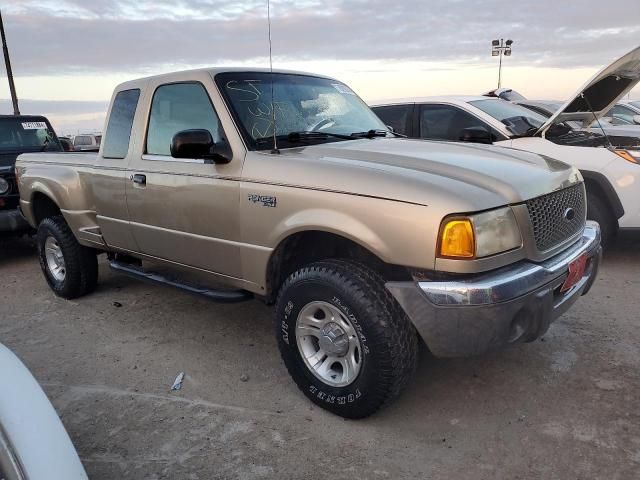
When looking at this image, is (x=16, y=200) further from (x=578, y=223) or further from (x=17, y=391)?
(x=578, y=223)

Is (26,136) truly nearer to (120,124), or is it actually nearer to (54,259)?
(54,259)

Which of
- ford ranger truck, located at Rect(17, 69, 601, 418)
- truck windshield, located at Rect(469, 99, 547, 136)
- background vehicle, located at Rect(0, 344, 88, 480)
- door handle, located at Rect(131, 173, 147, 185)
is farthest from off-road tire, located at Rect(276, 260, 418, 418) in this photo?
truck windshield, located at Rect(469, 99, 547, 136)

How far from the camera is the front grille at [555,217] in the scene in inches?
109

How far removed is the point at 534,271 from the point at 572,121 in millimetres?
4193

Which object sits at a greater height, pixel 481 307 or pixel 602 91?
pixel 602 91

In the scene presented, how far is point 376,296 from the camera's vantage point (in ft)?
8.91

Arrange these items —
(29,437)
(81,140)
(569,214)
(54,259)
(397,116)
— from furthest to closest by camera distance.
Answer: (81,140) → (397,116) → (54,259) → (569,214) → (29,437)

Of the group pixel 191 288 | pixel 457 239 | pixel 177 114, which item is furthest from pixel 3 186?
pixel 457 239

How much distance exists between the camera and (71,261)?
500 cm

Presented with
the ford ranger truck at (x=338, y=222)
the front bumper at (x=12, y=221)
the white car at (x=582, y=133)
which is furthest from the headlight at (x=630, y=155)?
the front bumper at (x=12, y=221)

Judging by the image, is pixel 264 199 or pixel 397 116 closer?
pixel 264 199

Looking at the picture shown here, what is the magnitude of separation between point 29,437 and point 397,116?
19.3 ft

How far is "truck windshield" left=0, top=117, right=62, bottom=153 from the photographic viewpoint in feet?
24.8

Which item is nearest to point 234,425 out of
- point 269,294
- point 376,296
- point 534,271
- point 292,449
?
point 292,449
